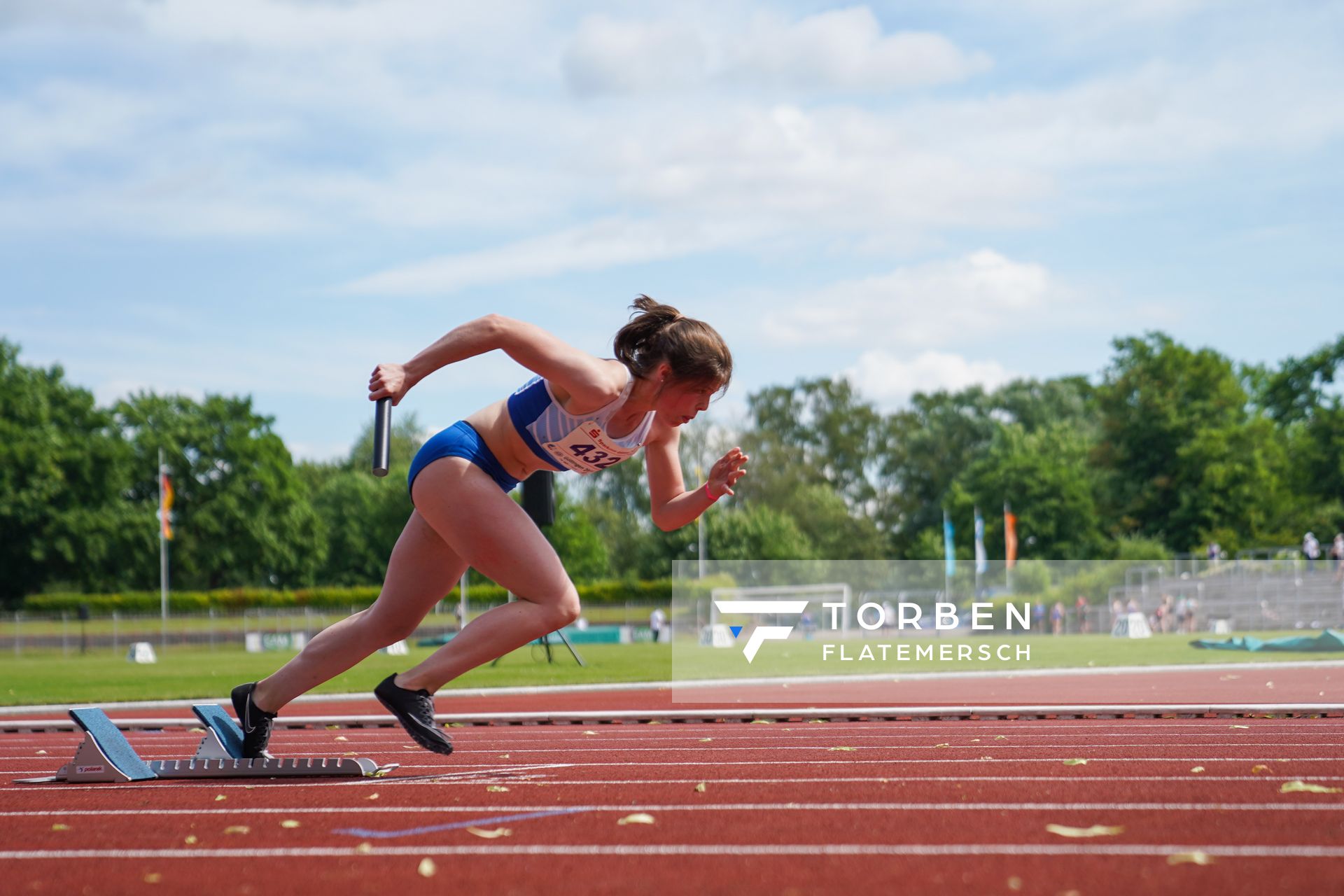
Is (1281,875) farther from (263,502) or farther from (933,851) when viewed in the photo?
(263,502)

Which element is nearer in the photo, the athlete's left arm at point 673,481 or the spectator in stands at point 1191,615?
the athlete's left arm at point 673,481

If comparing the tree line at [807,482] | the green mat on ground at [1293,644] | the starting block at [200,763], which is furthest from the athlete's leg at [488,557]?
the tree line at [807,482]

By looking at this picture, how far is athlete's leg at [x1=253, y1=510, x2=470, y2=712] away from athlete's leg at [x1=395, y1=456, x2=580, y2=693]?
22cm

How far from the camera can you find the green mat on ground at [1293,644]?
86.2 ft

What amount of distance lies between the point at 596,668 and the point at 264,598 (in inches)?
1639

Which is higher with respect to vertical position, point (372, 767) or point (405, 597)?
point (405, 597)

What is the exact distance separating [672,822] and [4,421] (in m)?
67.1

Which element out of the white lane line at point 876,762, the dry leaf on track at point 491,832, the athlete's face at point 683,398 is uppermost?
the athlete's face at point 683,398

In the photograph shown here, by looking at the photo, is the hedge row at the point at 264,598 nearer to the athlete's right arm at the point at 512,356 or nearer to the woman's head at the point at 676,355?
the woman's head at the point at 676,355

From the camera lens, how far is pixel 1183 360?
2879 inches

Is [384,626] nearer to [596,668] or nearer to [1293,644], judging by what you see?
[596,668]

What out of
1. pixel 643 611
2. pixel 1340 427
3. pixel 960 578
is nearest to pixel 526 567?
pixel 960 578

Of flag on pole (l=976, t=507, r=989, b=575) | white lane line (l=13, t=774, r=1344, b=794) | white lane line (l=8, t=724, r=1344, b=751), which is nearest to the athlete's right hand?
white lane line (l=13, t=774, r=1344, b=794)

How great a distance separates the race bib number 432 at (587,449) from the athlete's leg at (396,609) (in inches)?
23.8
